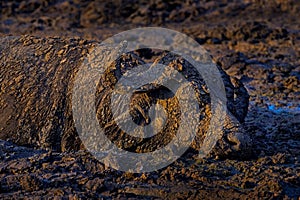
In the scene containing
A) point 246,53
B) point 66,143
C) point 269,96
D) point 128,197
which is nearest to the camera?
point 128,197

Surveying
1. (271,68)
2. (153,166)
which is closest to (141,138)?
(153,166)

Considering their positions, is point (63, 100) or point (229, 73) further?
point (229, 73)

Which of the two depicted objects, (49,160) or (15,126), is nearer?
(49,160)

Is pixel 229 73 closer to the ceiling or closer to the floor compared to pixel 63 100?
closer to the ceiling

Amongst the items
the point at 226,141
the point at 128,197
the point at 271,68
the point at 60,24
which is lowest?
the point at 128,197

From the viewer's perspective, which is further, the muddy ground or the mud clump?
the mud clump

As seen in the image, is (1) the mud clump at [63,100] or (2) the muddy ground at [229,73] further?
(1) the mud clump at [63,100]

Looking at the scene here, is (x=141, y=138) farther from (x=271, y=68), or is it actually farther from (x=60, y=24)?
(x=60, y=24)

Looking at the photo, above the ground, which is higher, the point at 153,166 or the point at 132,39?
the point at 132,39
